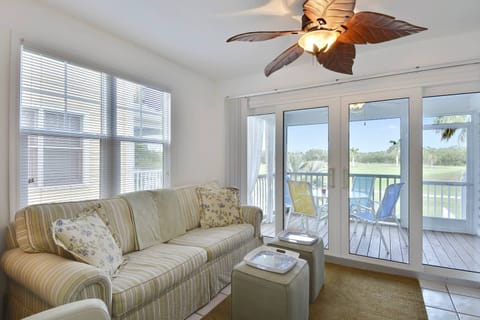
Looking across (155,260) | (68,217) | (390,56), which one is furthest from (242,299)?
(390,56)

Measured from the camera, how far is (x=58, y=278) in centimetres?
129

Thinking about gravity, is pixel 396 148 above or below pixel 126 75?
below

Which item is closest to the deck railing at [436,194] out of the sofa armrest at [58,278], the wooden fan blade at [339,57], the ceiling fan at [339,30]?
the wooden fan blade at [339,57]

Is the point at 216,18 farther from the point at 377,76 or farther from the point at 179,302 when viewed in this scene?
the point at 179,302

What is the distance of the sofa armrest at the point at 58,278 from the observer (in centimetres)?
124

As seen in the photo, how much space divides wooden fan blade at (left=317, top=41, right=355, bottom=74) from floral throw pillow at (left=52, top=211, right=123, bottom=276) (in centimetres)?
202

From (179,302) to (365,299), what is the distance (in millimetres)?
1626

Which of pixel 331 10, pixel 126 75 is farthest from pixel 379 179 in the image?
pixel 126 75

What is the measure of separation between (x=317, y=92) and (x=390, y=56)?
834mm

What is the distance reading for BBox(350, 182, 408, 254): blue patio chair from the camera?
9.13ft

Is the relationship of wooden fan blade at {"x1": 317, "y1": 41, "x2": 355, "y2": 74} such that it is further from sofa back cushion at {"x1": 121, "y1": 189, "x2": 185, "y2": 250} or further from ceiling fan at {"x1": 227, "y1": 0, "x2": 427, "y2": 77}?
sofa back cushion at {"x1": 121, "y1": 189, "x2": 185, "y2": 250}

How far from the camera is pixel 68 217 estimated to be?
5.91ft

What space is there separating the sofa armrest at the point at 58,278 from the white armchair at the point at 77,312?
226 mm

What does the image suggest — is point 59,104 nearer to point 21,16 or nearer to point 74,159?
point 74,159
